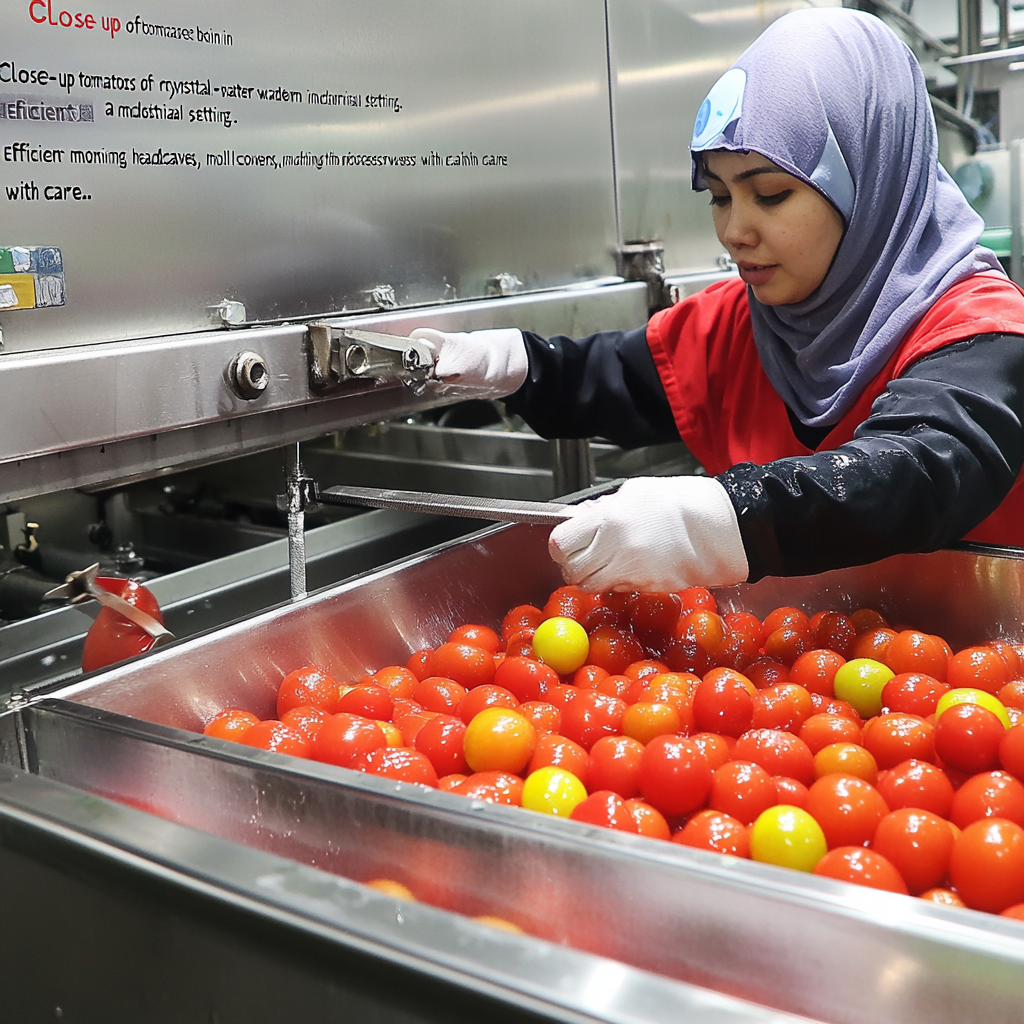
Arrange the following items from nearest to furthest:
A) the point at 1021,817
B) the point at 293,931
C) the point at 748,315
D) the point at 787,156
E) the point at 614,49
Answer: the point at 293,931, the point at 1021,817, the point at 787,156, the point at 748,315, the point at 614,49

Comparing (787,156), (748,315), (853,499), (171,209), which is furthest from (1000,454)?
(171,209)

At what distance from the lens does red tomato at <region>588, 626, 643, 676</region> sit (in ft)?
5.35

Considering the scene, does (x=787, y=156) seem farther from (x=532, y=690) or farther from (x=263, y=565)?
(x=263, y=565)

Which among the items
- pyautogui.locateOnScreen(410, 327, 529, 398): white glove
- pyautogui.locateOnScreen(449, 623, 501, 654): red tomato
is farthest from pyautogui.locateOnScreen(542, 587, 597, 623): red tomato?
pyautogui.locateOnScreen(410, 327, 529, 398): white glove

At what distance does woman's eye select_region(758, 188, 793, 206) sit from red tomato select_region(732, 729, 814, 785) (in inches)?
35.2

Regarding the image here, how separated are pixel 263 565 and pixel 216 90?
90 cm

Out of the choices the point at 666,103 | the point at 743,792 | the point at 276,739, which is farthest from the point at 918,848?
the point at 666,103

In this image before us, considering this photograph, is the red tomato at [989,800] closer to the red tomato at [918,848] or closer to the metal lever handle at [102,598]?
the red tomato at [918,848]

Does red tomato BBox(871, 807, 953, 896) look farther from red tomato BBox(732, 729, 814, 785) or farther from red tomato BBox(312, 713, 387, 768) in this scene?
red tomato BBox(312, 713, 387, 768)

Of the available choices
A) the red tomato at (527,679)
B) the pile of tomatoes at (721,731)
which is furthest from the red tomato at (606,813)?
the red tomato at (527,679)

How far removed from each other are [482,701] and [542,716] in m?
0.08

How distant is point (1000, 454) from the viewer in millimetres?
1497

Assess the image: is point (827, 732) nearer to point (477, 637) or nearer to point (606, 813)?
point (606, 813)

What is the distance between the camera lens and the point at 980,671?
1433 mm
